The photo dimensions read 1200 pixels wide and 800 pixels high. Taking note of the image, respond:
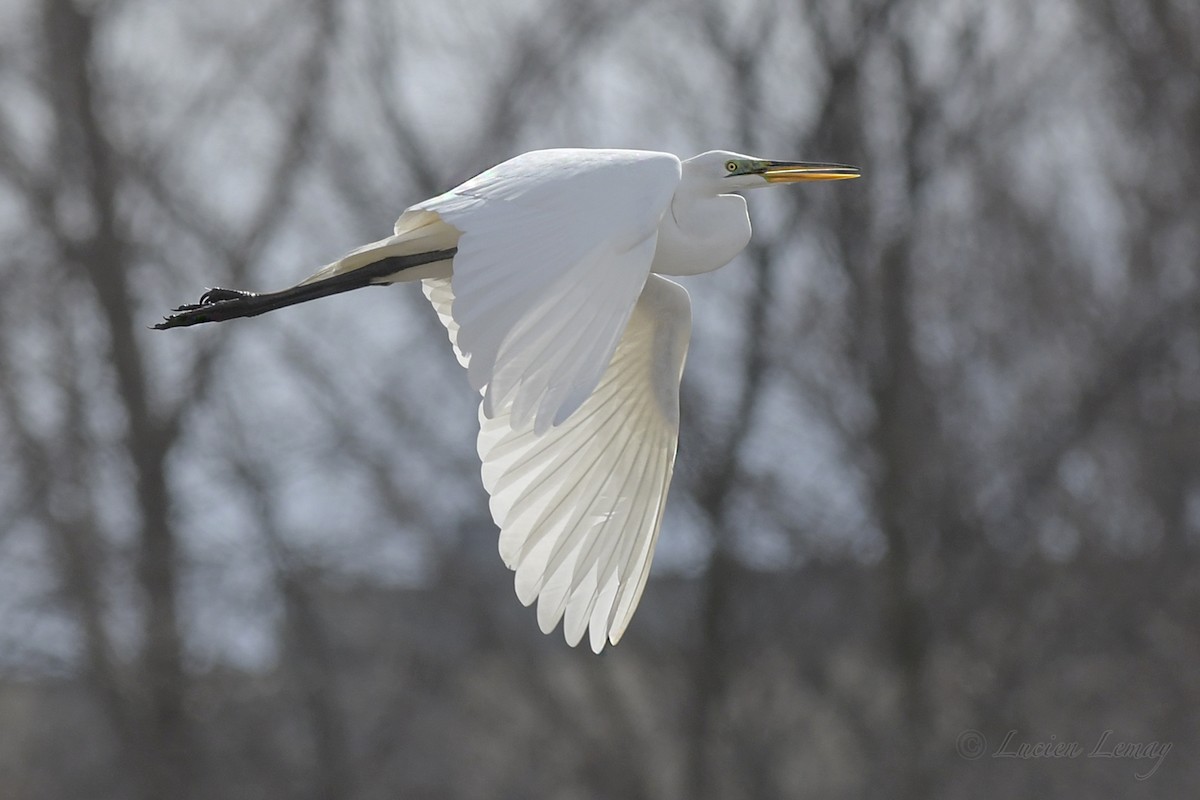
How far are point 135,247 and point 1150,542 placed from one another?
7598mm

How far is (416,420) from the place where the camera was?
44.6 ft

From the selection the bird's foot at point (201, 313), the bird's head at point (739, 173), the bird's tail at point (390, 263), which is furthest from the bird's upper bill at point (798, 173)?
the bird's foot at point (201, 313)

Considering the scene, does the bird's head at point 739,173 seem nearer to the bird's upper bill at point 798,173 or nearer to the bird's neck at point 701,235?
the bird's upper bill at point 798,173

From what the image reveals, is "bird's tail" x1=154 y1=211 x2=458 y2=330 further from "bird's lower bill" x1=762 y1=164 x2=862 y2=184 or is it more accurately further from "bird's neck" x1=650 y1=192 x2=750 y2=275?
"bird's lower bill" x1=762 y1=164 x2=862 y2=184

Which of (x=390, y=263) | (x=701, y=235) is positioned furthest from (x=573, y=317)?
(x=390, y=263)

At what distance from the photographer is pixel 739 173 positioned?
541 centimetres

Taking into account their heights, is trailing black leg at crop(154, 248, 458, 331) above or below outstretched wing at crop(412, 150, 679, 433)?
above

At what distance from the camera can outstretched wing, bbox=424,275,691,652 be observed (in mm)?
5116

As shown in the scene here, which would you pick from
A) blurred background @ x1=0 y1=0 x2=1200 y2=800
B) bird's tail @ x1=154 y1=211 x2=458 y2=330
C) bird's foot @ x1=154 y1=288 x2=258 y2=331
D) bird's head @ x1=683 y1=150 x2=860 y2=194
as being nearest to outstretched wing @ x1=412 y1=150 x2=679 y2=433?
bird's tail @ x1=154 y1=211 x2=458 y2=330

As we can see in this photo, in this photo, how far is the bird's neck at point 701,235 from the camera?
5.15 metres

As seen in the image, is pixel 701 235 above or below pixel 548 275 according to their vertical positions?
above

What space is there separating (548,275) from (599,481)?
4.60ft

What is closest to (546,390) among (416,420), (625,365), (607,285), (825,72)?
(607,285)

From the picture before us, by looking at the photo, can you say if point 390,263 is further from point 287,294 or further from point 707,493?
point 707,493
